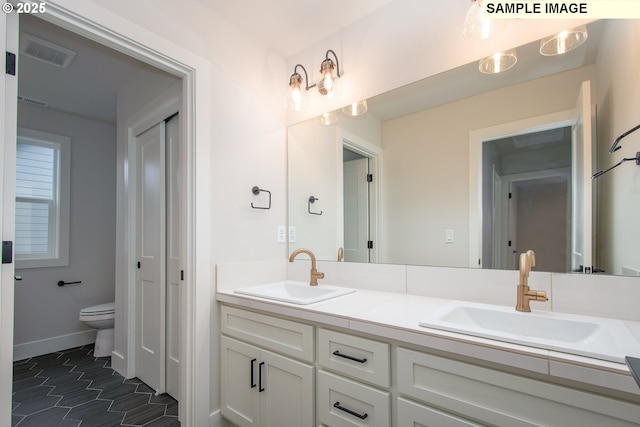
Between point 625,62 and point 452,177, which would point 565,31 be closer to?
point 625,62

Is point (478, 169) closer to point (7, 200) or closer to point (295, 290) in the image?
point (295, 290)

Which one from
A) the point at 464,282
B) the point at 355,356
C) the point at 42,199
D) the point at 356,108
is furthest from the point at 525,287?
the point at 42,199

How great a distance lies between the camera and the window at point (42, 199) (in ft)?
9.87

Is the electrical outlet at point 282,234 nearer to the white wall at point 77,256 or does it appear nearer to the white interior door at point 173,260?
the white interior door at point 173,260

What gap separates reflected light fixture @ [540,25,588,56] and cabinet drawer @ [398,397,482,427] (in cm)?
146

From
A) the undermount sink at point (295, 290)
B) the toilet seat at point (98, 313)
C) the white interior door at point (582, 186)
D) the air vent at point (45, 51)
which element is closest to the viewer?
the white interior door at point (582, 186)

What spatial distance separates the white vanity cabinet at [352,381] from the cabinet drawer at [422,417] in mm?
51

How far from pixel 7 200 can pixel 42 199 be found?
2.62 m

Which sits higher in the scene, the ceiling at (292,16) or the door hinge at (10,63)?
the ceiling at (292,16)

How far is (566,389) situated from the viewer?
790 millimetres

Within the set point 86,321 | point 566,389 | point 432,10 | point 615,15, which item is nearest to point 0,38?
point 432,10

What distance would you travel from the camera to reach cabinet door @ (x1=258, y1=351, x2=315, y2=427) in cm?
130

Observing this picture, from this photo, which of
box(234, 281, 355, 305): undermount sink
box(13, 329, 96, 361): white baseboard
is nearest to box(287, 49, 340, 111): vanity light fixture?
box(234, 281, 355, 305): undermount sink

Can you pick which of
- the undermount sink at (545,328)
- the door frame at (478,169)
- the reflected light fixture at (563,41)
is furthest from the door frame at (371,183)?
the reflected light fixture at (563,41)
